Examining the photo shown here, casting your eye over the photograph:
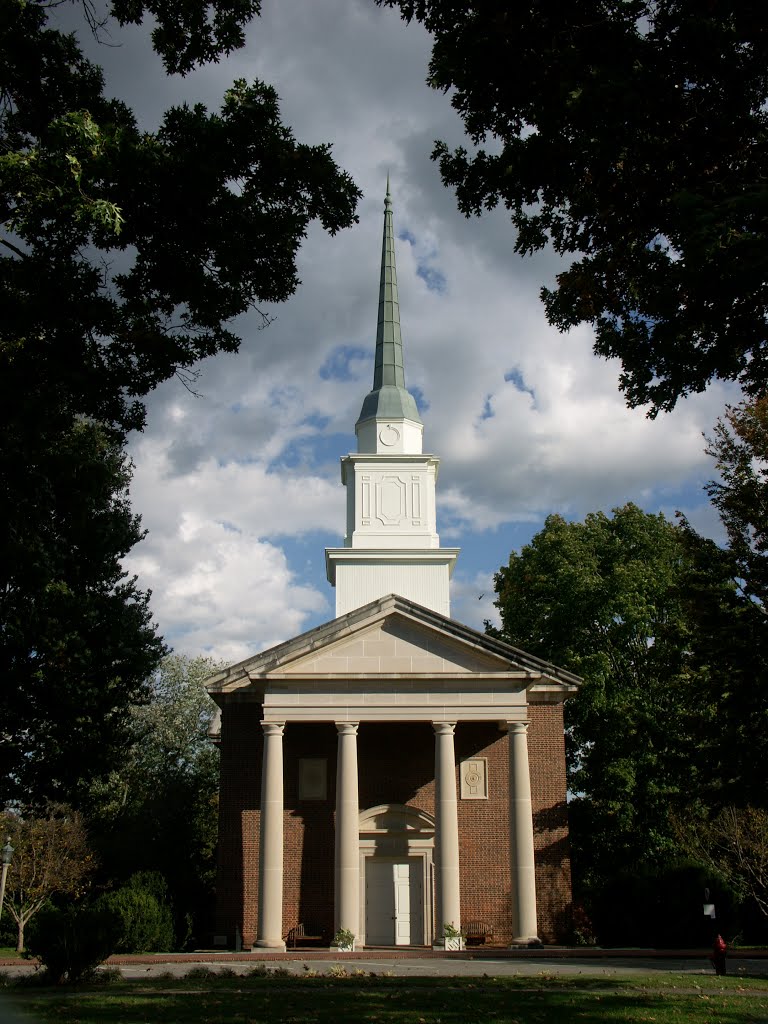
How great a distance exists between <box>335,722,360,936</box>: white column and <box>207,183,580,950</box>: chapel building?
42 mm

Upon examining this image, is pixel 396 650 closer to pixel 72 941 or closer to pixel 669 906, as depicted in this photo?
pixel 669 906

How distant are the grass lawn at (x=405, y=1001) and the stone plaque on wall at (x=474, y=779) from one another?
45.6 feet

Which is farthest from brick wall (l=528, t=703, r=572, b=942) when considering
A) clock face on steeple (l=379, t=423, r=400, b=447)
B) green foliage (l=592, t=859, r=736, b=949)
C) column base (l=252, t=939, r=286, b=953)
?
clock face on steeple (l=379, t=423, r=400, b=447)

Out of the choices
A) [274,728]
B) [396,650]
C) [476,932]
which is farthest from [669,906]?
[274,728]

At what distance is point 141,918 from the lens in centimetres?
2972

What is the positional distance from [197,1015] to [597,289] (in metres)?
10.2

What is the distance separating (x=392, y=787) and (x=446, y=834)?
431 centimetres

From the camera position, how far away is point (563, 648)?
135ft

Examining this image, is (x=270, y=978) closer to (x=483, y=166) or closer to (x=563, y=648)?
(x=483, y=166)

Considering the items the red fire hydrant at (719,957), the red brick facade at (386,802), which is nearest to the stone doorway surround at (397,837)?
the red brick facade at (386,802)

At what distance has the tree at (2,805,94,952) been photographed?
40719 millimetres

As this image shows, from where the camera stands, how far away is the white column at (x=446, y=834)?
28312 millimetres

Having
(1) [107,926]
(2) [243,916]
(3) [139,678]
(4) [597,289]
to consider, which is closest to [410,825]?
(2) [243,916]

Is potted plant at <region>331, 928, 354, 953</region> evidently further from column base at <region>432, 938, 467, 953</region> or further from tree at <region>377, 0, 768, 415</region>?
tree at <region>377, 0, 768, 415</region>
